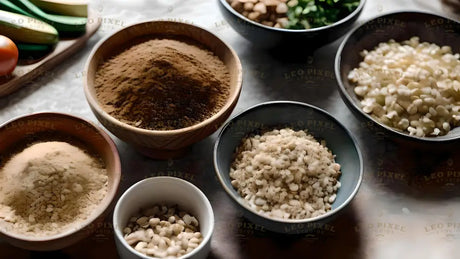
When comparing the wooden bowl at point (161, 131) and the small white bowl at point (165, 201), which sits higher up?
the wooden bowl at point (161, 131)

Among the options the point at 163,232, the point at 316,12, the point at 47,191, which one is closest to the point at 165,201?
the point at 163,232

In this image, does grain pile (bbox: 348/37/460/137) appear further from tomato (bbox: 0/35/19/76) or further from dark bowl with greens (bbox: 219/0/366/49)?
tomato (bbox: 0/35/19/76)

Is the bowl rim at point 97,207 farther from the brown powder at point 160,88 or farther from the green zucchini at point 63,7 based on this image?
the green zucchini at point 63,7

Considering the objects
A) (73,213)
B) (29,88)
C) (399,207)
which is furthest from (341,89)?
(29,88)

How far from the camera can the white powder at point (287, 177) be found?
3.51 feet

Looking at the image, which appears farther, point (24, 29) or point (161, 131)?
point (24, 29)

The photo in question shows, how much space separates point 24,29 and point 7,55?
0.10 metres

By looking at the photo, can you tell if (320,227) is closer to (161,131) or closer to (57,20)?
(161,131)

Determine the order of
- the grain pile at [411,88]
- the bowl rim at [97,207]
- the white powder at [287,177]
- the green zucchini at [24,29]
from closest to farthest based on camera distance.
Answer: the bowl rim at [97,207] < the white powder at [287,177] < the grain pile at [411,88] < the green zucchini at [24,29]

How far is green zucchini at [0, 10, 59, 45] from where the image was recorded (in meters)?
1.33

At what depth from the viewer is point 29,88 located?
4.36 ft

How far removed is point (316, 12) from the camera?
4.48 ft

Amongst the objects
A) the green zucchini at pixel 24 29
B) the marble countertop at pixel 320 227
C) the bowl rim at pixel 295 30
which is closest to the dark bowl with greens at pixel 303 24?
the bowl rim at pixel 295 30

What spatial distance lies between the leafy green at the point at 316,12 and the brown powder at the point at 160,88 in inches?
11.1
